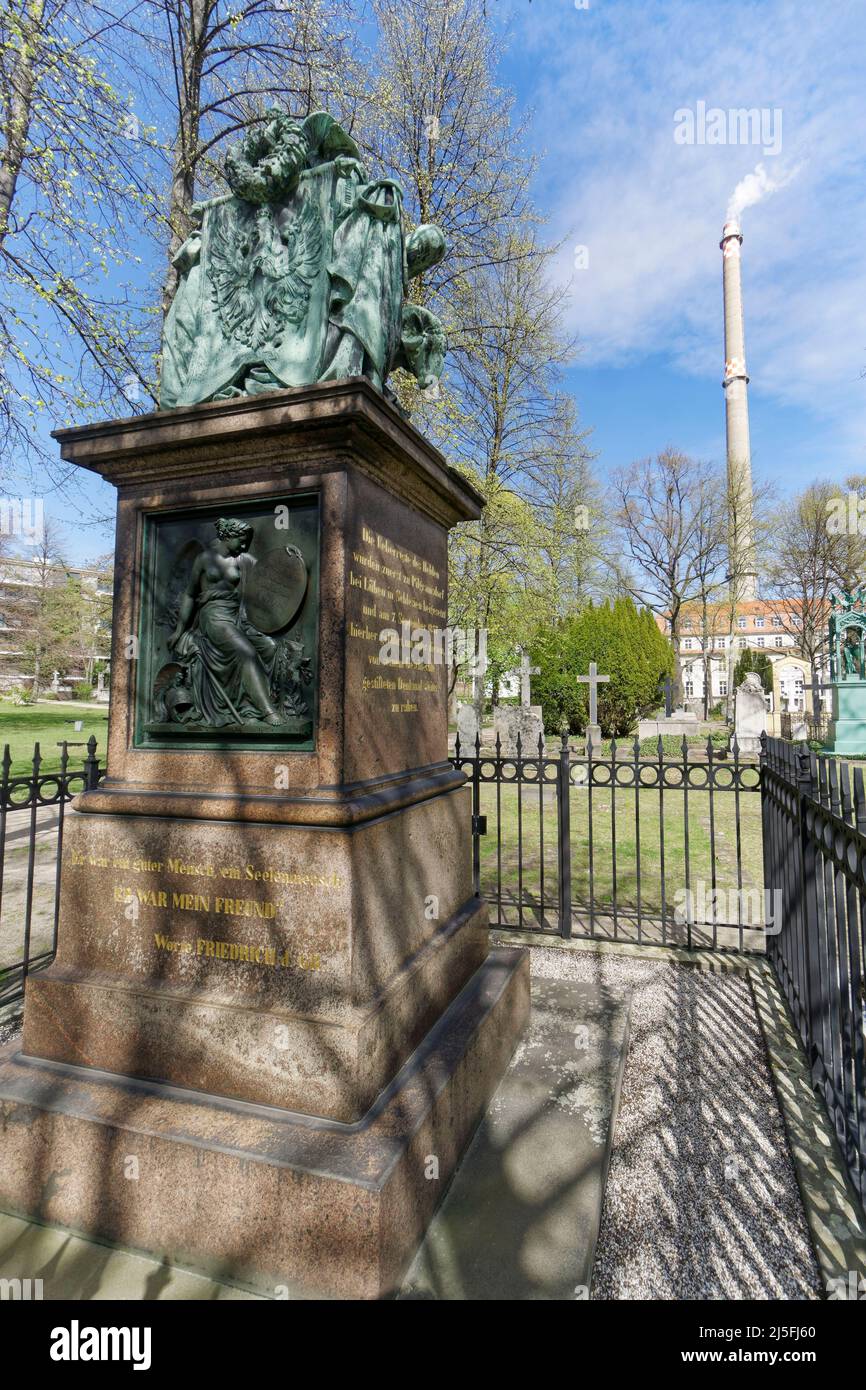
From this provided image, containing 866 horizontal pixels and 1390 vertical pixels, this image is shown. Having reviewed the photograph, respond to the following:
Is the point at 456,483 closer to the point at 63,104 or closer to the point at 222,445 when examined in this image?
the point at 222,445

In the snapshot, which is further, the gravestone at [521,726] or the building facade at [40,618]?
the building facade at [40,618]

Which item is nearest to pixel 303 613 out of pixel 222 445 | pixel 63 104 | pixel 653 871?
pixel 222 445

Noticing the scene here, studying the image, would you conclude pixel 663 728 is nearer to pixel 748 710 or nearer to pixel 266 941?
pixel 748 710

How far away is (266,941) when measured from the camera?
254 cm

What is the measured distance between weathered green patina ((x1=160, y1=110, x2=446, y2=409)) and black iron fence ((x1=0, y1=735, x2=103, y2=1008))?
2184 millimetres

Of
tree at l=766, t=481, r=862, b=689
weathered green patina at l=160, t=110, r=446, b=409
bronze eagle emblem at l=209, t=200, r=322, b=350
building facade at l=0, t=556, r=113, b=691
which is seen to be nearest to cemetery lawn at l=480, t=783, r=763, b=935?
weathered green patina at l=160, t=110, r=446, b=409

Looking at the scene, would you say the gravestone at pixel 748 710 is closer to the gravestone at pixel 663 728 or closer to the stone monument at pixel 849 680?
the stone monument at pixel 849 680

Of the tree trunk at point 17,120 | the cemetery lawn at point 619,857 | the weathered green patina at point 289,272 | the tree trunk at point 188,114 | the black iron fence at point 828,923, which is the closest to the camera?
the black iron fence at point 828,923

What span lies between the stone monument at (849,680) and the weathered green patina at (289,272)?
66.5 ft

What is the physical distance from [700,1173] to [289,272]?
4.47 m

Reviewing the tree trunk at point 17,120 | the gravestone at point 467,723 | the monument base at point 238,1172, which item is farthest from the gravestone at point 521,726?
the monument base at point 238,1172

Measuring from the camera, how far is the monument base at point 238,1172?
2035 mm

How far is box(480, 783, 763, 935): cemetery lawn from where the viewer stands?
6180 mm
